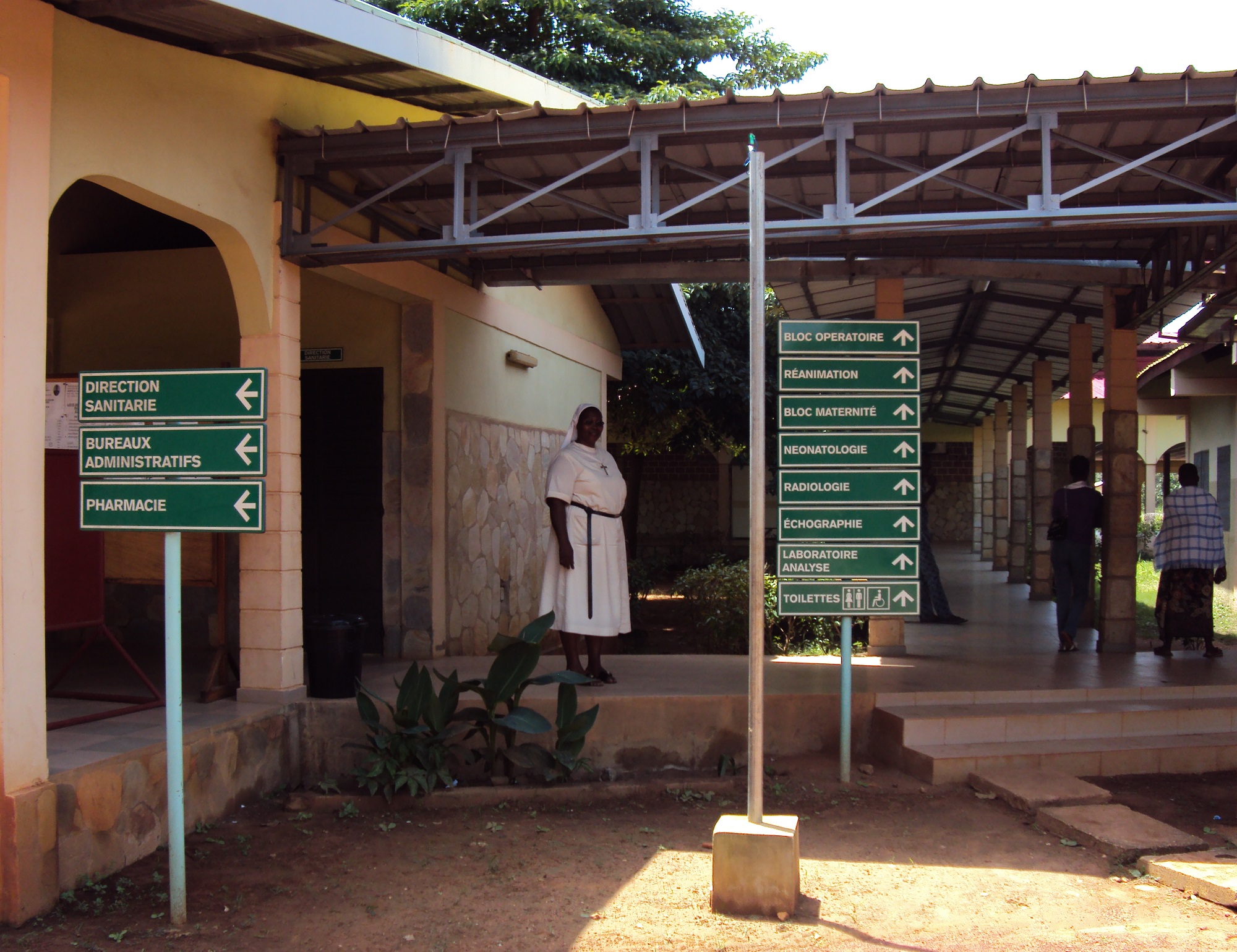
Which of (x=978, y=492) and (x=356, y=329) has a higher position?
(x=356, y=329)

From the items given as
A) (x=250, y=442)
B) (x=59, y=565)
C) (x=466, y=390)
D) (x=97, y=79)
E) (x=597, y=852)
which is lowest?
(x=597, y=852)

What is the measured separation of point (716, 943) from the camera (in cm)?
390

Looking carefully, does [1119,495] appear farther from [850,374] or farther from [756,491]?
[756,491]

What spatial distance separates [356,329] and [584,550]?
117 inches

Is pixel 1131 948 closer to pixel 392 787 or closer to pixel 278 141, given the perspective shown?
pixel 392 787

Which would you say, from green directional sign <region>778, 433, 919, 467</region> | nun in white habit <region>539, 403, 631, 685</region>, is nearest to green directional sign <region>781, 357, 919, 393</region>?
green directional sign <region>778, 433, 919, 467</region>

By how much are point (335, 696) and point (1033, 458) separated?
433 inches

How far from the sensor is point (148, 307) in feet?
27.5

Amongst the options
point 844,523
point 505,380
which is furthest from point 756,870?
point 505,380

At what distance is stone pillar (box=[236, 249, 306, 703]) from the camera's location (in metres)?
6.21

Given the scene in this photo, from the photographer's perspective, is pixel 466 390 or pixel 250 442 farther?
pixel 466 390

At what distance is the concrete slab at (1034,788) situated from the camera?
17.7 ft

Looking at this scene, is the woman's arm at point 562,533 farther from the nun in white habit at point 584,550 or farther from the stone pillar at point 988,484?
the stone pillar at point 988,484

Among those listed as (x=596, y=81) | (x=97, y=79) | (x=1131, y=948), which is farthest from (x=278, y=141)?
(x=596, y=81)
